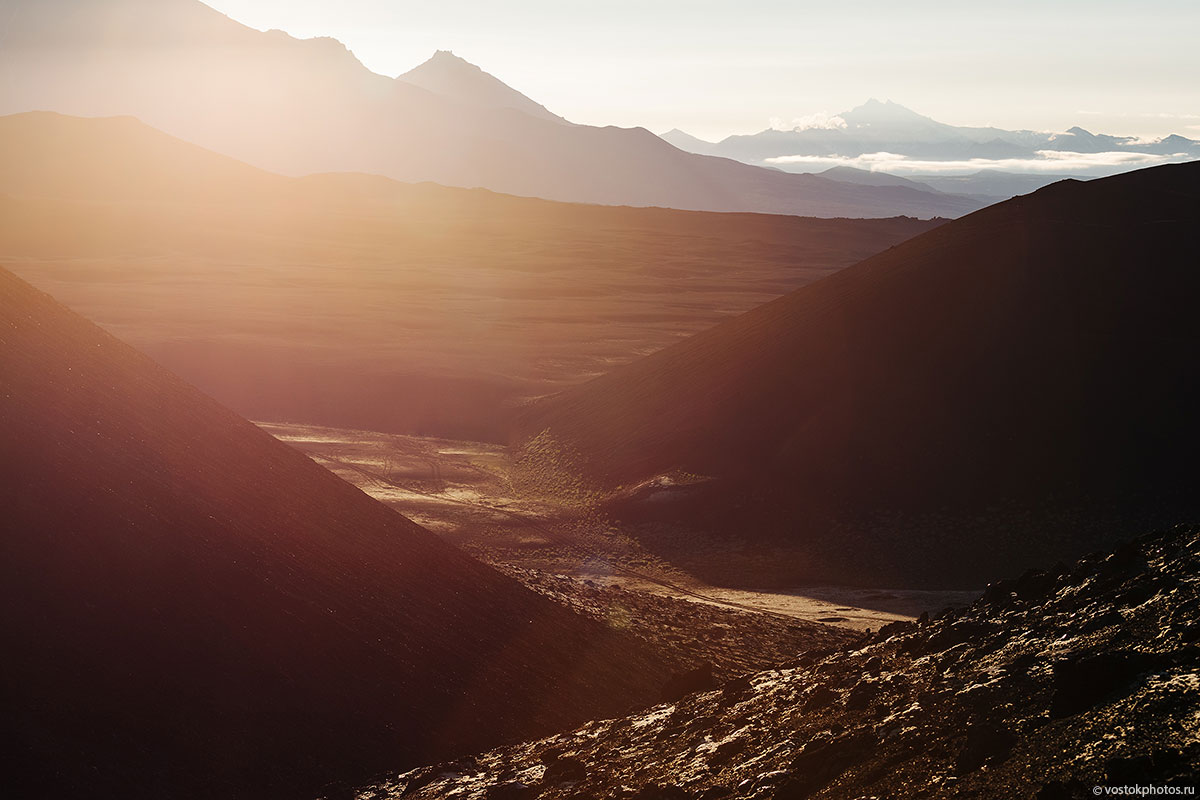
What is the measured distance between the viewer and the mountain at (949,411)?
2961 cm

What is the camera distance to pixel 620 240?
129500 millimetres

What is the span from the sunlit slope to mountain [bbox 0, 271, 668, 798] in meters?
24.1

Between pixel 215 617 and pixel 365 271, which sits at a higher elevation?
pixel 365 271

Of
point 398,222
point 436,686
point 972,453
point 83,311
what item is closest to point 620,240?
point 398,222

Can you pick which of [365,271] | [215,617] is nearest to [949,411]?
[215,617]

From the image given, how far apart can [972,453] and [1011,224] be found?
1222cm

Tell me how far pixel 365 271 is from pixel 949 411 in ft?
250

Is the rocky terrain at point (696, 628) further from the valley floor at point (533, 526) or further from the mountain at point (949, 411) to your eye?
the mountain at point (949, 411)

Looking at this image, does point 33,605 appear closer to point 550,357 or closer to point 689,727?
point 689,727

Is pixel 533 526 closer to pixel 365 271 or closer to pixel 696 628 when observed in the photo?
pixel 696 628

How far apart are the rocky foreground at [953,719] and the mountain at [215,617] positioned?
4.92ft

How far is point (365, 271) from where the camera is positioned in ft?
330

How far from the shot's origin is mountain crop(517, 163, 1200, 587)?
2961 cm

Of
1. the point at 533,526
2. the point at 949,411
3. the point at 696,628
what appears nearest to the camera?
the point at 696,628
